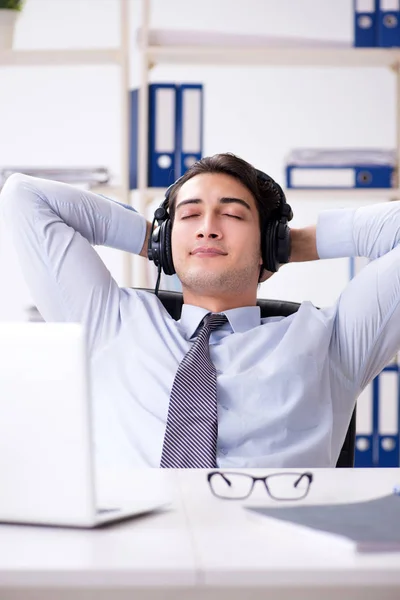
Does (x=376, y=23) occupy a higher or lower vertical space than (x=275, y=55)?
higher

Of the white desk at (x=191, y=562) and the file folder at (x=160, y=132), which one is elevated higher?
the file folder at (x=160, y=132)

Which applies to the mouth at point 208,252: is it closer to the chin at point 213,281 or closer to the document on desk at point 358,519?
the chin at point 213,281

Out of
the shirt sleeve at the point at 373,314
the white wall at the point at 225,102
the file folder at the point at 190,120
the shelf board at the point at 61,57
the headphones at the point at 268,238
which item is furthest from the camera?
the white wall at the point at 225,102

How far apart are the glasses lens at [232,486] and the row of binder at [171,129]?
194 cm

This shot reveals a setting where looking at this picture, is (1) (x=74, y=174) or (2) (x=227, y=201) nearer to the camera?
(2) (x=227, y=201)

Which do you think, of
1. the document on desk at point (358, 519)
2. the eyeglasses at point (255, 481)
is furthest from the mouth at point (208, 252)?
the document on desk at point (358, 519)

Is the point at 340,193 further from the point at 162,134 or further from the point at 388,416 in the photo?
the point at 388,416

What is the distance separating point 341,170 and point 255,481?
7.05 ft

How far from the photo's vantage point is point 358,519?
79 cm

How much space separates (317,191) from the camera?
2.96m

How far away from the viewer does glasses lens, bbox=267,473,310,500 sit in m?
0.96

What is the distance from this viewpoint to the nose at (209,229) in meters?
1.80

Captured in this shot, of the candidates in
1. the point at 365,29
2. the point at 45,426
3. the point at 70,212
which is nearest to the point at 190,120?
the point at 365,29

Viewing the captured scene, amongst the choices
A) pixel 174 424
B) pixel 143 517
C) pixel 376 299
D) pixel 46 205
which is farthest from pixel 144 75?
Result: pixel 143 517
